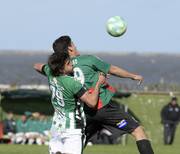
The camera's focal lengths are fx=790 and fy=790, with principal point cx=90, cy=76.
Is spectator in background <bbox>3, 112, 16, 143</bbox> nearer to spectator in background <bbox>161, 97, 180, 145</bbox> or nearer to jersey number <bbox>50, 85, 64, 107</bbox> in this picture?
spectator in background <bbox>161, 97, 180, 145</bbox>

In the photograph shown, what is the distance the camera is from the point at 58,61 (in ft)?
32.8

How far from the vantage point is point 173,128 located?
28016mm

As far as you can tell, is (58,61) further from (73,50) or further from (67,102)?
(73,50)

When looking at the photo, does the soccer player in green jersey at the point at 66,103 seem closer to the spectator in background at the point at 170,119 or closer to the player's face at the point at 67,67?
the player's face at the point at 67,67

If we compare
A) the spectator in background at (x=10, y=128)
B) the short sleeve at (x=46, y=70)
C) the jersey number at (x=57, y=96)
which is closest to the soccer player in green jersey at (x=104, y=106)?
the short sleeve at (x=46, y=70)

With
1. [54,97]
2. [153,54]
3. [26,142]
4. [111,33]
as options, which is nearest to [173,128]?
[26,142]

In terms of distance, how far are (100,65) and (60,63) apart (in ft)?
5.22

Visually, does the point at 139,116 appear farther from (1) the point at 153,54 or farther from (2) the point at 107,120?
(1) the point at 153,54

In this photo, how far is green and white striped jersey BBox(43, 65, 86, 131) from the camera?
33.0 feet

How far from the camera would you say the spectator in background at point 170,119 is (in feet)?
91.2

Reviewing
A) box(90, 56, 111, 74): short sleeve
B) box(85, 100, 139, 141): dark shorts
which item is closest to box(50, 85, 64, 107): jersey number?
box(90, 56, 111, 74): short sleeve

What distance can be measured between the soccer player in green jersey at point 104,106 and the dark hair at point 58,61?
1.11 metres

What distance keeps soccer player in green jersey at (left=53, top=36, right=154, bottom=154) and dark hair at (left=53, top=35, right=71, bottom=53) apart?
0.58m

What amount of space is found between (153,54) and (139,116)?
5741 inches
